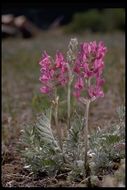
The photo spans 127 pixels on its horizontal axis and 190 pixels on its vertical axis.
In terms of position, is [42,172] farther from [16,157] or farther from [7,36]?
[7,36]

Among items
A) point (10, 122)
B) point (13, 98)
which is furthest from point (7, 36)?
point (10, 122)

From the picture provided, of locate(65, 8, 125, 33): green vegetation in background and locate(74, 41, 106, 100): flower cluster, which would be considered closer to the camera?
locate(74, 41, 106, 100): flower cluster

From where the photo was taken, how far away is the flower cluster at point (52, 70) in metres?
2.94

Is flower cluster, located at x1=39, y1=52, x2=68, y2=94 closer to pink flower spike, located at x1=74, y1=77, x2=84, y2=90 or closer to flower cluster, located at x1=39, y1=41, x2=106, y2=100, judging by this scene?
flower cluster, located at x1=39, y1=41, x2=106, y2=100

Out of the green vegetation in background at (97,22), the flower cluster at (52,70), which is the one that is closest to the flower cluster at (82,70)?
the flower cluster at (52,70)

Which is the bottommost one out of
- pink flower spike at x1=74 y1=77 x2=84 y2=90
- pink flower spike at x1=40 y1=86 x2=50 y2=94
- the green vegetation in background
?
pink flower spike at x1=40 y1=86 x2=50 y2=94

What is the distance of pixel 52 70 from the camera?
295 cm

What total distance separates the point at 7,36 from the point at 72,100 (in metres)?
8.80

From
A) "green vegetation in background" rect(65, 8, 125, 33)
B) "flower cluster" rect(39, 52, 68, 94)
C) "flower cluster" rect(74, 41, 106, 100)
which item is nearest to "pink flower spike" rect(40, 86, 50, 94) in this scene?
"flower cluster" rect(39, 52, 68, 94)

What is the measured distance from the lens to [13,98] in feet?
21.0

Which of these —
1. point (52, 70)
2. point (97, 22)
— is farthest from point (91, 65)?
point (97, 22)

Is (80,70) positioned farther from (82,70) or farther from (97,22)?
(97,22)

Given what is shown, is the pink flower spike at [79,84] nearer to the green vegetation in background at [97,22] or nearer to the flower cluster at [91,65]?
the flower cluster at [91,65]

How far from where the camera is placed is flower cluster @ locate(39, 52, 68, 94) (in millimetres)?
2938
